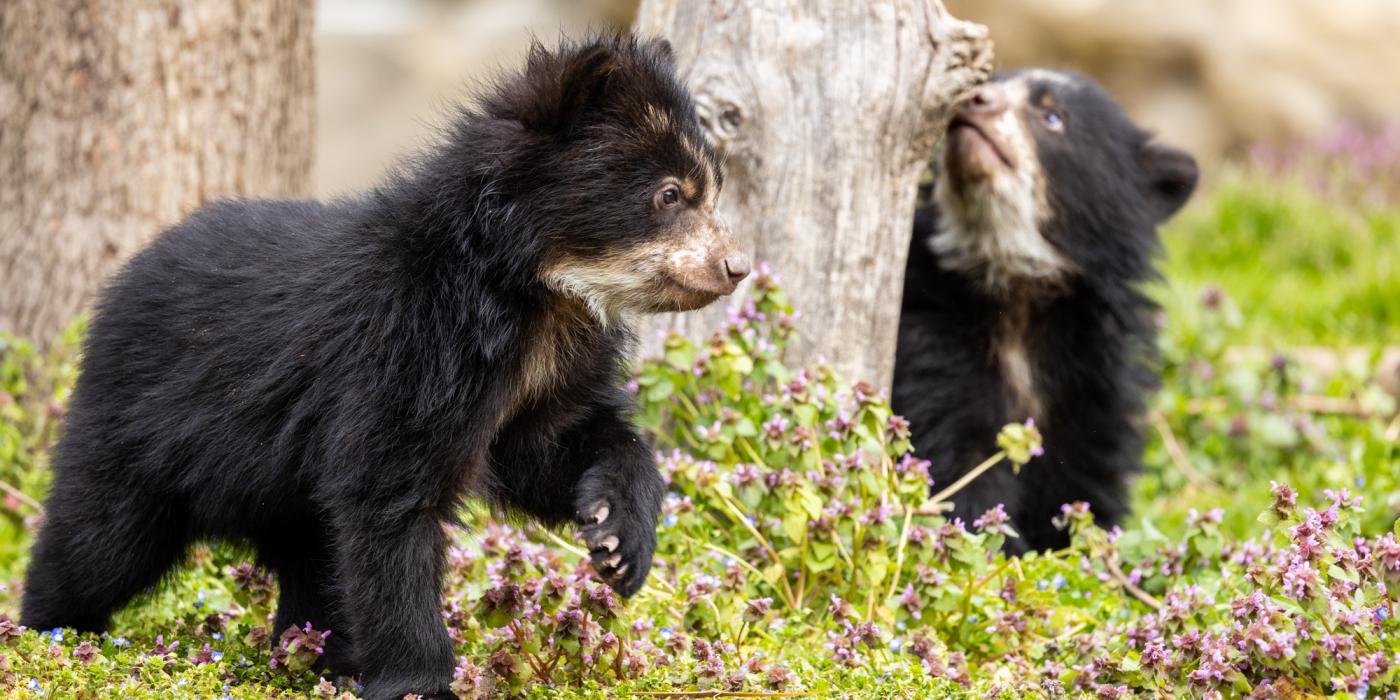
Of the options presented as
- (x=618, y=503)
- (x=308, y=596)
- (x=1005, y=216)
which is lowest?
(x=308, y=596)

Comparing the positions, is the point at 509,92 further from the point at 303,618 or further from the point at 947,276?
the point at 947,276

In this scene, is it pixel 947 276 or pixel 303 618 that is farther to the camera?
pixel 947 276

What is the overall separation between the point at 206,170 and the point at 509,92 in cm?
269

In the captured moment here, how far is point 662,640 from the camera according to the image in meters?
3.86

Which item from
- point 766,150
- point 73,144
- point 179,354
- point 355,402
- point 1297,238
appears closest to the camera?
point 355,402

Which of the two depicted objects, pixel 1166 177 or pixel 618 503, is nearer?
pixel 618 503

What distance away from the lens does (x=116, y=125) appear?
5695mm

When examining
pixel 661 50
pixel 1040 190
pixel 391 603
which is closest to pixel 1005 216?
pixel 1040 190

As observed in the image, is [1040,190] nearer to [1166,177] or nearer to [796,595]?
[1166,177]

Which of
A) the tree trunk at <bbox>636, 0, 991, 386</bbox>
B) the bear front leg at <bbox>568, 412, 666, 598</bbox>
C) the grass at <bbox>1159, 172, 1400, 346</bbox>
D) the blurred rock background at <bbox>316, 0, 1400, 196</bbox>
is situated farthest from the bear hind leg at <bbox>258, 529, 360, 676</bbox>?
the blurred rock background at <bbox>316, 0, 1400, 196</bbox>

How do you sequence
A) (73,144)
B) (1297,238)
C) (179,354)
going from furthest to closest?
1. (1297,238)
2. (73,144)
3. (179,354)

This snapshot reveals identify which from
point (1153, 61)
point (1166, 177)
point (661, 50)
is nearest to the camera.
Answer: point (661, 50)

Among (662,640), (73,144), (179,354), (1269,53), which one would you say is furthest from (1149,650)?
(1269,53)

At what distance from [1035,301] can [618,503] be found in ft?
9.19
